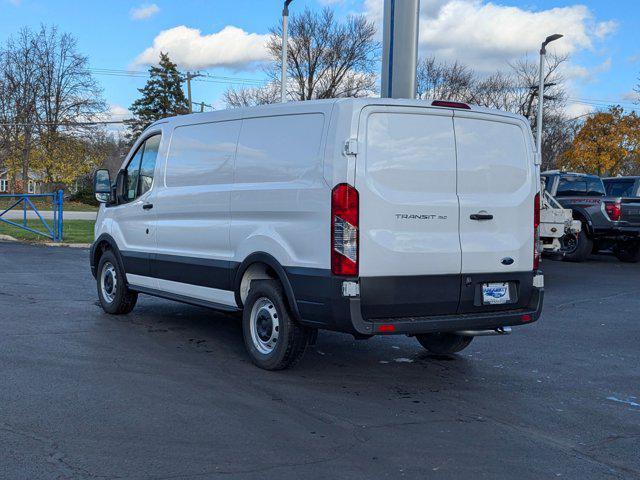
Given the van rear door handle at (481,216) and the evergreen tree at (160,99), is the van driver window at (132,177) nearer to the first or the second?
the van rear door handle at (481,216)

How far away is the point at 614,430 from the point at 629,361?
2442 millimetres

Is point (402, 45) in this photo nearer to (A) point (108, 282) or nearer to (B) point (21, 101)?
(A) point (108, 282)

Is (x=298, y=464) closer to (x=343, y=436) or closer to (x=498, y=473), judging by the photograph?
(x=343, y=436)

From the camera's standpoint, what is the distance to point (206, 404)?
512 cm

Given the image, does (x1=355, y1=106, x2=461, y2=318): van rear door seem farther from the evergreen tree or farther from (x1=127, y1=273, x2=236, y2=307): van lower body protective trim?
the evergreen tree

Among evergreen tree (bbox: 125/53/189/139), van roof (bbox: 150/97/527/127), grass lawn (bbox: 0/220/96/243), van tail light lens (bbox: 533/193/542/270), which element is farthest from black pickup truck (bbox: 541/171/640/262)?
evergreen tree (bbox: 125/53/189/139)

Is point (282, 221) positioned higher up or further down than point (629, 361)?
higher up

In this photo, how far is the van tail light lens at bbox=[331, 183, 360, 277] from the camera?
531 centimetres

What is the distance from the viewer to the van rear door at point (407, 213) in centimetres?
540

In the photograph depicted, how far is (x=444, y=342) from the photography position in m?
7.00

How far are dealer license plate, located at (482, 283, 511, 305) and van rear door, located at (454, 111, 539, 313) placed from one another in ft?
0.07

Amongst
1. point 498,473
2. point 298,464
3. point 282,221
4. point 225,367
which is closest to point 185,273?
point 225,367

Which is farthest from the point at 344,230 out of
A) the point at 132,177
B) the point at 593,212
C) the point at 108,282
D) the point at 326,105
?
the point at 593,212

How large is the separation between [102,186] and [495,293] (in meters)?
4.85
